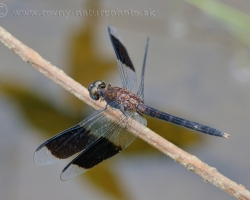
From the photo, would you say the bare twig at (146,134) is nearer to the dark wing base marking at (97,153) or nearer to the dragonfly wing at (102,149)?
the dragonfly wing at (102,149)

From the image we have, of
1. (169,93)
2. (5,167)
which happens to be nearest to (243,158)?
(169,93)

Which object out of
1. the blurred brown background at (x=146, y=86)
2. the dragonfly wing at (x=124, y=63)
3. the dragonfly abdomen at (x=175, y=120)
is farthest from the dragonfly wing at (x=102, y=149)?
the blurred brown background at (x=146, y=86)

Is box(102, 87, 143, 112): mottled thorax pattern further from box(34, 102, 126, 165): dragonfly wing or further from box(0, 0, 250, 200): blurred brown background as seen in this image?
box(0, 0, 250, 200): blurred brown background

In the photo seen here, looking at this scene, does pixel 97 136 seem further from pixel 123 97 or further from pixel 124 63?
pixel 124 63

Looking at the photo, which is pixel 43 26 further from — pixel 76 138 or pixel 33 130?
pixel 76 138

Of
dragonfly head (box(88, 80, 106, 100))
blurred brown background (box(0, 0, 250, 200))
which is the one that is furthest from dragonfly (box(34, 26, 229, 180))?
blurred brown background (box(0, 0, 250, 200))
